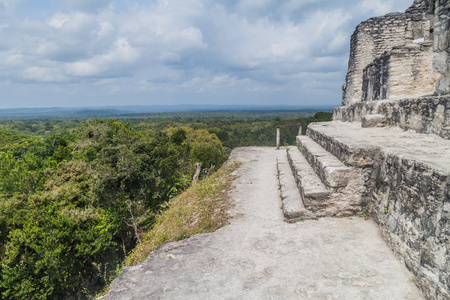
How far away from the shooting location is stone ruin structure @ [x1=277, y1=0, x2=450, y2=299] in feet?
7.73

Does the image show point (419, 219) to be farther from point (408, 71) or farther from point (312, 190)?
point (408, 71)

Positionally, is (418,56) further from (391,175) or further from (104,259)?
(104,259)

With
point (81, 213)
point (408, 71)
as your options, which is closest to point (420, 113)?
point (408, 71)

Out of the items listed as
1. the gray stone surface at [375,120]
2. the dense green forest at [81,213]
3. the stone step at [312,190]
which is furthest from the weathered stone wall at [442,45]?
the dense green forest at [81,213]

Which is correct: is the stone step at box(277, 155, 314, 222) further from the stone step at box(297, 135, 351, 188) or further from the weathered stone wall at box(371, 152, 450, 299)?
the weathered stone wall at box(371, 152, 450, 299)

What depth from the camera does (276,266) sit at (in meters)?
2.97

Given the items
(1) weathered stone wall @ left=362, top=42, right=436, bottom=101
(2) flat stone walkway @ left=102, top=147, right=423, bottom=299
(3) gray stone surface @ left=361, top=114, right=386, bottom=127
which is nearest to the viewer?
(2) flat stone walkway @ left=102, top=147, right=423, bottom=299

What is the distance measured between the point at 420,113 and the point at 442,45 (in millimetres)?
1169

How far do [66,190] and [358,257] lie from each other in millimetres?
11071

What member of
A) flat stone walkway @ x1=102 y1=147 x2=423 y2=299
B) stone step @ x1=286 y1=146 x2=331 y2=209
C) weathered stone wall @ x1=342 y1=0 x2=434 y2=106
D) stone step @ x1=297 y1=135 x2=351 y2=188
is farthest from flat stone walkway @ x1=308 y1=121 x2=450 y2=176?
weathered stone wall @ x1=342 y1=0 x2=434 y2=106

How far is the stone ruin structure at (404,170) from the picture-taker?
2.36m

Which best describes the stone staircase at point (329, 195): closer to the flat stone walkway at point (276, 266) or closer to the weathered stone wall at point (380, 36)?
the flat stone walkway at point (276, 266)

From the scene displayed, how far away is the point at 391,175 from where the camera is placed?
3.29 metres

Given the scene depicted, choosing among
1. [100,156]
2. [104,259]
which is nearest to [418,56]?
[100,156]
